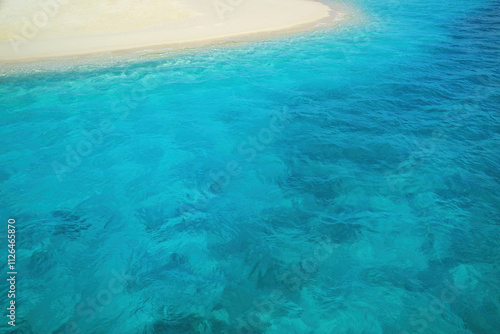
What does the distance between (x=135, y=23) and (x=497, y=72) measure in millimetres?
19590

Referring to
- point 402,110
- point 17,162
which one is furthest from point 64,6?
point 402,110

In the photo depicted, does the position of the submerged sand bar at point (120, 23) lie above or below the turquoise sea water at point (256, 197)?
above

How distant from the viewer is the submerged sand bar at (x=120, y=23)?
16.3 metres

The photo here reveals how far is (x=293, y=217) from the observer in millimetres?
6980

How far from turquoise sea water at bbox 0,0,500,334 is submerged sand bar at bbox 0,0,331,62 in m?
3.51

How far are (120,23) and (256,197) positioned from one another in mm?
17050

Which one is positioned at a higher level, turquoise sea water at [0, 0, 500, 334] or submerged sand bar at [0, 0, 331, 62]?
submerged sand bar at [0, 0, 331, 62]

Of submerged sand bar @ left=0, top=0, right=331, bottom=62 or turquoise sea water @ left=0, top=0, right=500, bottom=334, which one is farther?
submerged sand bar @ left=0, top=0, right=331, bottom=62

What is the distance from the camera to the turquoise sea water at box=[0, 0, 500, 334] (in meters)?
5.32

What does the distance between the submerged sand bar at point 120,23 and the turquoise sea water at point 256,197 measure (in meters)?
3.51

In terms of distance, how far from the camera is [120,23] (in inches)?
733

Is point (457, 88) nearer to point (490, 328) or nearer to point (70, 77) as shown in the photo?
point (490, 328)

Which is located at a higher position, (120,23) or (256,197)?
(120,23)

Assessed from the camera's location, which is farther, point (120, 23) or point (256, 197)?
point (120, 23)
